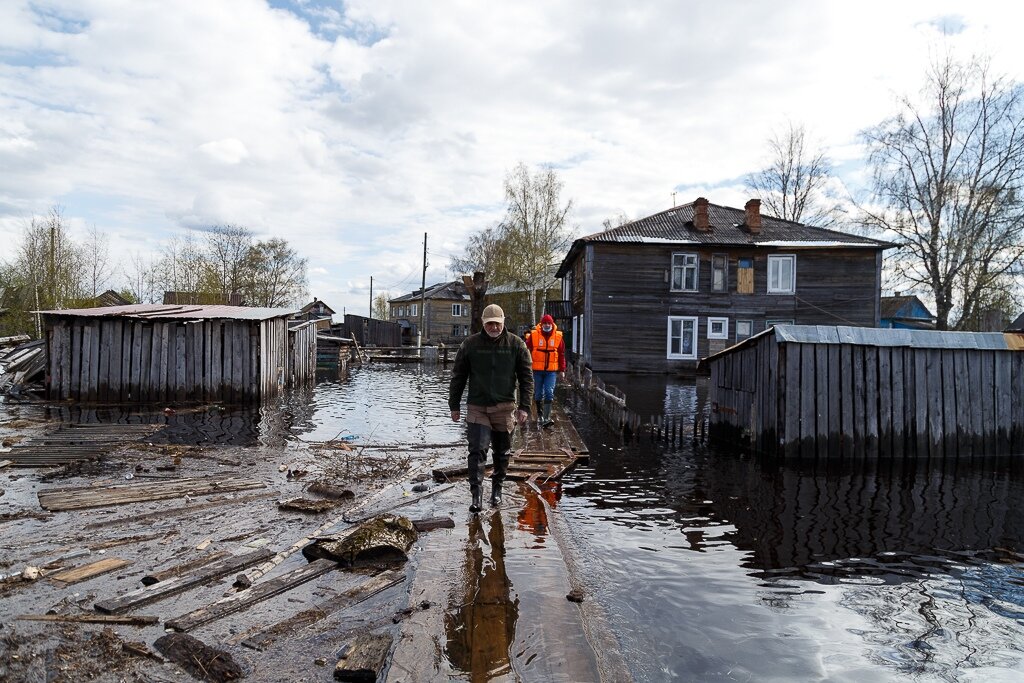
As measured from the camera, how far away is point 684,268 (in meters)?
30.0

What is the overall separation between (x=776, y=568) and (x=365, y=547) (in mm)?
3591

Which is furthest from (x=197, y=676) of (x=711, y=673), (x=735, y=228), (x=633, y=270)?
(x=735, y=228)

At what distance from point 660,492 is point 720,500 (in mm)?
750

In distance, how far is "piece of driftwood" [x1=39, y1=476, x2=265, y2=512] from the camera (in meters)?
6.71

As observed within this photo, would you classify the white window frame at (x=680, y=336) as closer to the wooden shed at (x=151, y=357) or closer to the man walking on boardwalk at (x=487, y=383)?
the wooden shed at (x=151, y=357)

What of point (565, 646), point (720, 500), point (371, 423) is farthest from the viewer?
point (371, 423)

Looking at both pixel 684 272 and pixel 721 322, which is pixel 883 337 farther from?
pixel 721 322

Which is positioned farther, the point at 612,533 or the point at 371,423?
the point at 371,423

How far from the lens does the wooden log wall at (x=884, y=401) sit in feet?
35.7

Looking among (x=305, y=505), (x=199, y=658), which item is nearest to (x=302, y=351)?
(x=305, y=505)

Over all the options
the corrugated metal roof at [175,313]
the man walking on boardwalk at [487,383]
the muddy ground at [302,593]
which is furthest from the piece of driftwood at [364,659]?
the corrugated metal roof at [175,313]

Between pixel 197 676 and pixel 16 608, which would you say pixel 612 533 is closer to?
pixel 197 676

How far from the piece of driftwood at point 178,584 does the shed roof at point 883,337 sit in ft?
28.3

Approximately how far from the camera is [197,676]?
3.41m
